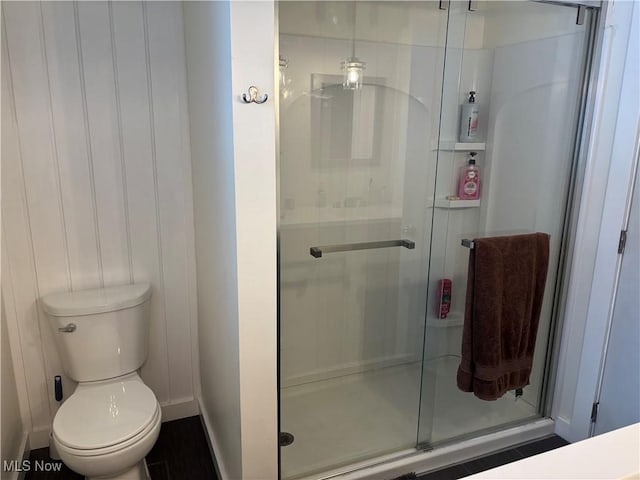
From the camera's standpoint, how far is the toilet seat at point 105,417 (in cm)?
163

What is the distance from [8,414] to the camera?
1.82m

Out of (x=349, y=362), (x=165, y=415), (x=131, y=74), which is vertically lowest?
(x=165, y=415)

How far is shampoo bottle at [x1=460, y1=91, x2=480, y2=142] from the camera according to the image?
89.6 inches

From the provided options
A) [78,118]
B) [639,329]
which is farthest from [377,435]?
[78,118]

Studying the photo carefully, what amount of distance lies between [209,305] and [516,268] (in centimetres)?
136

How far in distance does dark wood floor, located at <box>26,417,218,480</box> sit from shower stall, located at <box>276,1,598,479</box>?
1.55ft

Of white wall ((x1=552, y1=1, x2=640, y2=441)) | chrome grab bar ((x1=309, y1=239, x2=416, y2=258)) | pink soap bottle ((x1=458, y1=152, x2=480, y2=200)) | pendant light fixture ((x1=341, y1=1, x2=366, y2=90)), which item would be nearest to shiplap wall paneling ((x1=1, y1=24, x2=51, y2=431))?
chrome grab bar ((x1=309, y1=239, x2=416, y2=258))

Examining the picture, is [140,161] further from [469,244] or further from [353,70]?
[469,244]

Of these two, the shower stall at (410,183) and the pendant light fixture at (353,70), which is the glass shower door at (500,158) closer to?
the shower stall at (410,183)

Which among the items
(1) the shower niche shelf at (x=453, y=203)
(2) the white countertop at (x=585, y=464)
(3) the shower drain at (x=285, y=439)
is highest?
(1) the shower niche shelf at (x=453, y=203)

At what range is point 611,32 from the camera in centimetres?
193

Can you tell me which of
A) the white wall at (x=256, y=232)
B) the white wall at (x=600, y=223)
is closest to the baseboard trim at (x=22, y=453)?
the white wall at (x=256, y=232)

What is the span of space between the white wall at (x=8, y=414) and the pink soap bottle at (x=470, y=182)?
7.03 feet

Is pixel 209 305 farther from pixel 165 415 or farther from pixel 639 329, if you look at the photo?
pixel 639 329
